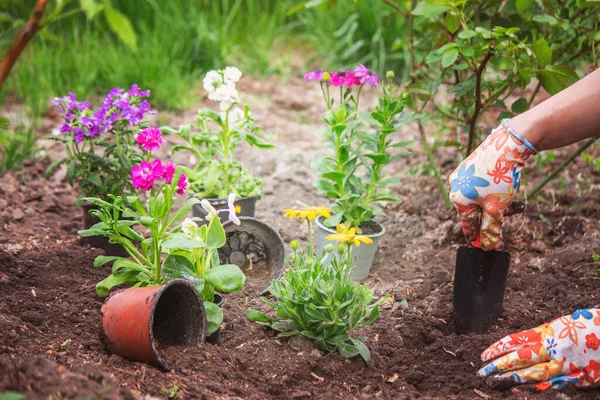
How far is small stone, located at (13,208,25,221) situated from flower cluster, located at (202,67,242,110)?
38.0 inches

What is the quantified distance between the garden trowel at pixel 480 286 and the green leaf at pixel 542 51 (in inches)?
27.3

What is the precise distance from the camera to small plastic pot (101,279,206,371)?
5.59ft

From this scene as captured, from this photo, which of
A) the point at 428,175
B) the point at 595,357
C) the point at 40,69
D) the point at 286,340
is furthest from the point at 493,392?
the point at 40,69

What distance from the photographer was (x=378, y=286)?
7.98 ft

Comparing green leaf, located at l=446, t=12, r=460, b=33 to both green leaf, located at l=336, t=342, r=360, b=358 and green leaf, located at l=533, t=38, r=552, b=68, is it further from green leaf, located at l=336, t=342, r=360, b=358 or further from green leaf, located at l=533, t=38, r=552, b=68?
green leaf, located at l=336, t=342, r=360, b=358

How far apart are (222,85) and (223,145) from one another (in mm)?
254

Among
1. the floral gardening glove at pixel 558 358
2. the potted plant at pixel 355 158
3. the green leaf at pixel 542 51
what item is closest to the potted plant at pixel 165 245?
the potted plant at pixel 355 158

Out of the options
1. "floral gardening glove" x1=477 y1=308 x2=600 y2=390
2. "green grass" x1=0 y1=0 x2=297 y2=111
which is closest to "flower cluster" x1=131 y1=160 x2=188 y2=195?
"floral gardening glove" x1=477 y1=308 x2=600 y2=390

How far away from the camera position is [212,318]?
6.22 feet

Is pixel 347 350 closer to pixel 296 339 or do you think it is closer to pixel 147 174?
pixel 296 339

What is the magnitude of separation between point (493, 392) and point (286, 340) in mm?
626

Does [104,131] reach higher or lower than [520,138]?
lower

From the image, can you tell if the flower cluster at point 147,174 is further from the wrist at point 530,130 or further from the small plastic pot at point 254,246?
the wrist at point 530,130

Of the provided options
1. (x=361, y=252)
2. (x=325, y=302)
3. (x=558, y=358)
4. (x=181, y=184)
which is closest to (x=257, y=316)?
(x=325, y=302)
